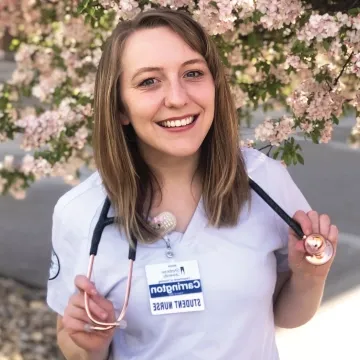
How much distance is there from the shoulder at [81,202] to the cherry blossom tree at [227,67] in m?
0.90

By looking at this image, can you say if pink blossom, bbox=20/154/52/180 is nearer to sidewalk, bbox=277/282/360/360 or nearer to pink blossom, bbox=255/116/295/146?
pink blossom, bbox=255/116/295/146

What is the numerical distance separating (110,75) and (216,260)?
1.55 feet

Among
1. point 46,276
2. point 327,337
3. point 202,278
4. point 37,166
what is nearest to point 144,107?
point 202,278

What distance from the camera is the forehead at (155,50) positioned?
1.60m

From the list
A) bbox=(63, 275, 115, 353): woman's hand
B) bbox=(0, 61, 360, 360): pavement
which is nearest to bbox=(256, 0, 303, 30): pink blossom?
bbox=(0, 61, 360, 360): pavement

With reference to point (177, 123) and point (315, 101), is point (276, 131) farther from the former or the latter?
point (177, 123)

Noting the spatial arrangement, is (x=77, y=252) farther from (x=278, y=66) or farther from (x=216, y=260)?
(x=278, y=66)

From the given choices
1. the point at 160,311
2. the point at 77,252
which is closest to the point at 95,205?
the point at 77,252

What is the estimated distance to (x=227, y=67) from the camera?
2.96 metres

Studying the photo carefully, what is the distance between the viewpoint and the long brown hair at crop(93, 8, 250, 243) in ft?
5.39

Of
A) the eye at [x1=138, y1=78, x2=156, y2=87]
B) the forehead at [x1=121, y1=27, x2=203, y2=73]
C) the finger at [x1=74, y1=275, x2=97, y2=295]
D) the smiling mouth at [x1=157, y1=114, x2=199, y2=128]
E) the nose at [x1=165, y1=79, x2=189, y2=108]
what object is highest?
the forehead at [x1=121, y1=27, x2=203, y2=73]

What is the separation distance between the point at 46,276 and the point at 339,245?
7.08 ft

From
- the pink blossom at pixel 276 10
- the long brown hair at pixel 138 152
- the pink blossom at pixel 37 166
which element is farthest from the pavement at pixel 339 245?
the long brown hair at pixel 138 152

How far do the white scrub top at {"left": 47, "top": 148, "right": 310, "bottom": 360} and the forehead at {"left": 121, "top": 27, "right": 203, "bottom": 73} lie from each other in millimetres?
311
